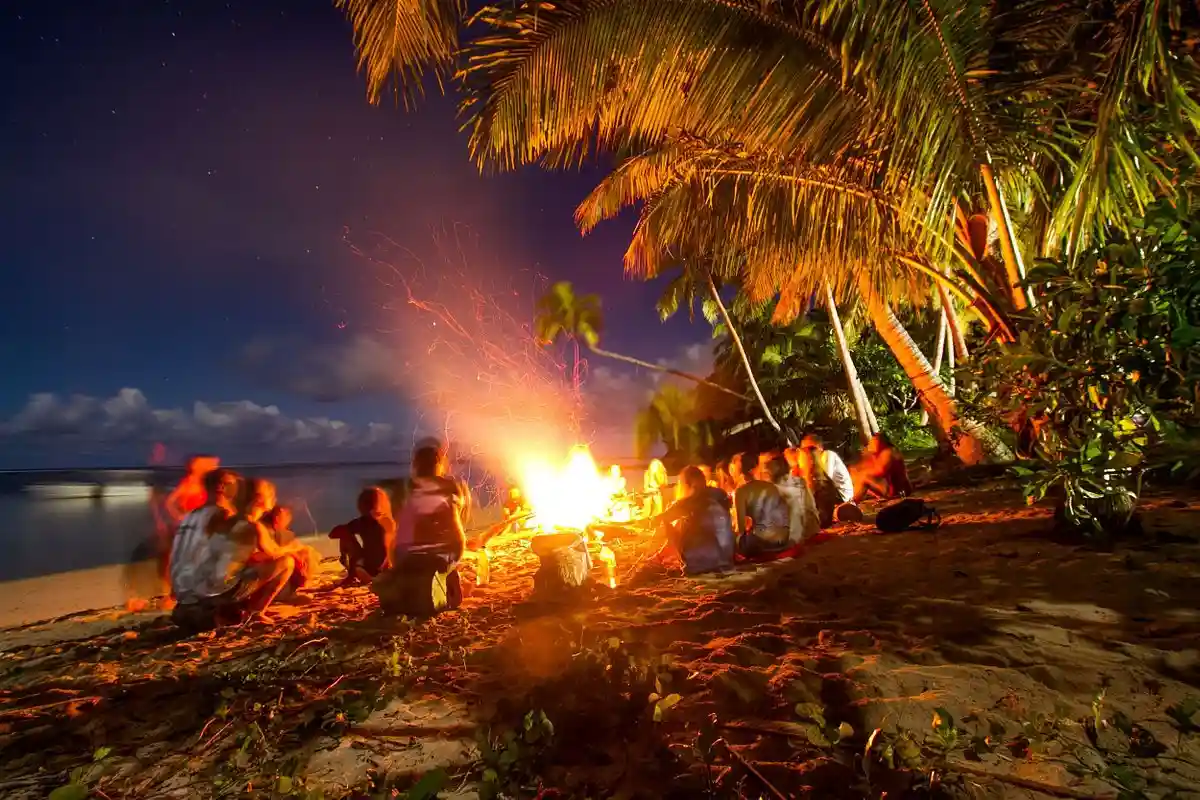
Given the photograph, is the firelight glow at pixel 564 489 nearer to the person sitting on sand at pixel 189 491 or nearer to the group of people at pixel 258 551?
the group of people at pixel 258 551

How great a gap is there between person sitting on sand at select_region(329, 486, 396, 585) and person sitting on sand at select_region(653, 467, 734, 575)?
322 cm

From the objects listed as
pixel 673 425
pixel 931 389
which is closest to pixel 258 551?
pixel 931 389

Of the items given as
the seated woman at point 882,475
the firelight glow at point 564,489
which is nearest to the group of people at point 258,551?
the firelight glow at point 564,489

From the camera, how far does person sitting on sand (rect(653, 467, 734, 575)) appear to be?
571 centimetres

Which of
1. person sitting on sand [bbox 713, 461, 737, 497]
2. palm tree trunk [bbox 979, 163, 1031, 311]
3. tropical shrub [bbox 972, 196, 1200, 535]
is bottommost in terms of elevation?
person sitting on sand [bbox 713, 461, 737, 497]

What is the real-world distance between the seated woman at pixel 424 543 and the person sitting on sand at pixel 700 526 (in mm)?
2172

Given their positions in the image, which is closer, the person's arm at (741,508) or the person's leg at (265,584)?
the person's leg at (265,584)

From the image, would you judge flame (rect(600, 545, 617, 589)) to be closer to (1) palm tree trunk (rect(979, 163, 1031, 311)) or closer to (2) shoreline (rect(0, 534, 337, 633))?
(1) palm tree trunk (rect(979, 163, 1031, 311))

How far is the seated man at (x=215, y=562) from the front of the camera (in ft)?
16.1

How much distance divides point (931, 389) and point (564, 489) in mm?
6668

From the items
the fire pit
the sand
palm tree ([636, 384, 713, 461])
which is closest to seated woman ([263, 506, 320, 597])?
the sand

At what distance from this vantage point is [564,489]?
8273 millimetres

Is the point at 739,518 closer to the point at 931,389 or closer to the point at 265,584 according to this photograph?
the point at 265,584

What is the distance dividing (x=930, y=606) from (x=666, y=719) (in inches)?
90.4
